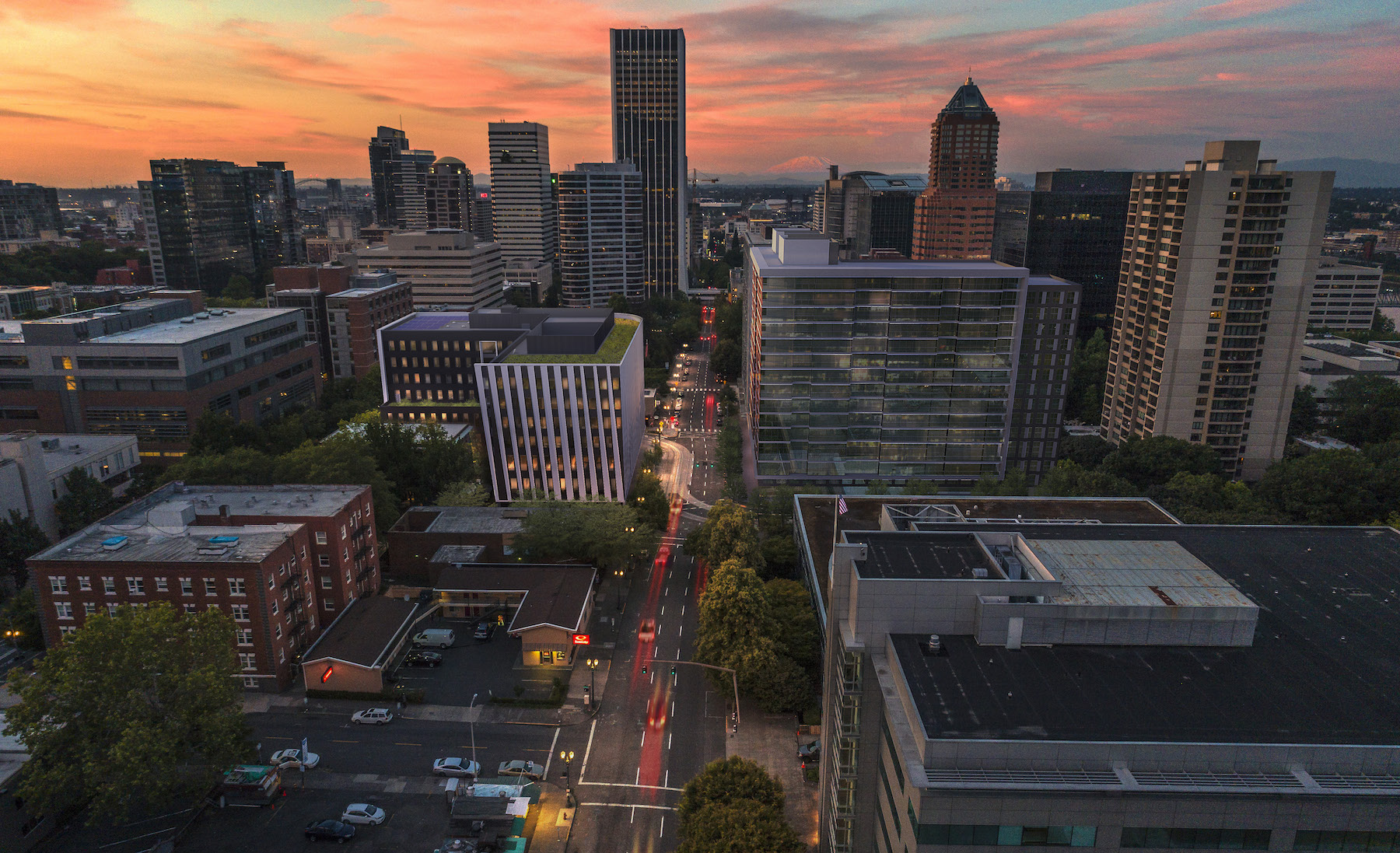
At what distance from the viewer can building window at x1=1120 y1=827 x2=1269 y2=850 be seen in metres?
32.6

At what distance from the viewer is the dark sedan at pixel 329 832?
54.4 metres

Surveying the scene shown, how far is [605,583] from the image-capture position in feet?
315

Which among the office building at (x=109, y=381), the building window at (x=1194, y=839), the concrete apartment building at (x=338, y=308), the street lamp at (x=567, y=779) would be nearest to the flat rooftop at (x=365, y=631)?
the street lamp at (x=567, y=779)

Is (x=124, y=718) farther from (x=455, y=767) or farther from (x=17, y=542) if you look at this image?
(x=17, y=542)

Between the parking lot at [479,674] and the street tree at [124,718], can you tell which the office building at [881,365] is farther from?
the street tree at [124,718]

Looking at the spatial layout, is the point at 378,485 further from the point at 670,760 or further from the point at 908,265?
the point at 908,265

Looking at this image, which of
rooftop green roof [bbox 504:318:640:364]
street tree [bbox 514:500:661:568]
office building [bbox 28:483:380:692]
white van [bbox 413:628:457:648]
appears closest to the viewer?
office building [bbox 28:483:380:692]

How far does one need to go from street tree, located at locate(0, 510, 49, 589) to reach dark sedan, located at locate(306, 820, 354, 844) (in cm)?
5763

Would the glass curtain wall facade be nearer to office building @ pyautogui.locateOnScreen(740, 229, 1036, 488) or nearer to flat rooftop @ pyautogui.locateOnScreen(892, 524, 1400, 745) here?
office building @ pyautogui.locateOnScreen(740, 229, 1036, 488)

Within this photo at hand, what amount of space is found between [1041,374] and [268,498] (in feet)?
354

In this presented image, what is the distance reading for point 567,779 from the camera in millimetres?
61656

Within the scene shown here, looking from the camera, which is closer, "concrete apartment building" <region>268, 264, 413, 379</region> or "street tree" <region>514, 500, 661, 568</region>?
"street tree" <region>514, 500, 661, 568</region>

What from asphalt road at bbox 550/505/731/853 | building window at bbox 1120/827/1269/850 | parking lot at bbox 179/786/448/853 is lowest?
asphalt road at bbox 550/505/731/853

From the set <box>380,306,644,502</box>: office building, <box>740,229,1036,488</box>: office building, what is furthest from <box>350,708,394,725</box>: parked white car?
<box>740,229,1036,488</box>: office building
